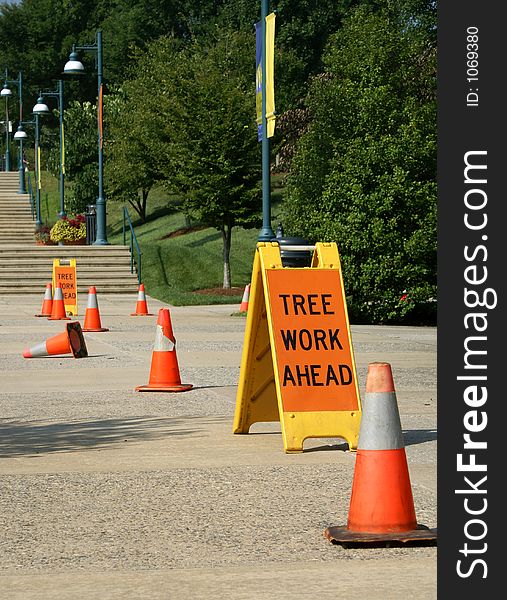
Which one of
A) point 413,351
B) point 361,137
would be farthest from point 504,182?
point 361,137

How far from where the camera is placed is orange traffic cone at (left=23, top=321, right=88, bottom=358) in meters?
17.2

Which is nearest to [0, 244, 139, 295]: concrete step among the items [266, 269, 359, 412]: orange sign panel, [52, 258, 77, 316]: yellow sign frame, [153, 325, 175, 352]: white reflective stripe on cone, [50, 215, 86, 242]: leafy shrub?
[50, 215, 86, 242]: leafy shrub

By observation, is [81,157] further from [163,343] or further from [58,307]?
[163,343]

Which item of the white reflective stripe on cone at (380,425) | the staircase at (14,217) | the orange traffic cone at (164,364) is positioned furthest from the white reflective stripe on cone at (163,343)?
the staircase at (14,217)

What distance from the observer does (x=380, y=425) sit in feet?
21.9

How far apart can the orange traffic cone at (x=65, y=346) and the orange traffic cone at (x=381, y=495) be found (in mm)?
10864

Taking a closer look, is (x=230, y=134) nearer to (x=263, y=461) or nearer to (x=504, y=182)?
(x=263, y=461)

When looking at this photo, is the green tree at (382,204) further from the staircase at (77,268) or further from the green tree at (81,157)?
the green tree at (81,157)

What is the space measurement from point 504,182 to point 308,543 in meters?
2.74

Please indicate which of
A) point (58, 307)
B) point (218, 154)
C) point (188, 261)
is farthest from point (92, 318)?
point (188, 261)

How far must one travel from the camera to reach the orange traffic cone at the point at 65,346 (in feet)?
56.5

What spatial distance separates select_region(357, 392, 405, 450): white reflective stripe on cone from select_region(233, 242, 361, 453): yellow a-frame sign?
103 inches

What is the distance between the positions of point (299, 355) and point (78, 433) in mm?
1983

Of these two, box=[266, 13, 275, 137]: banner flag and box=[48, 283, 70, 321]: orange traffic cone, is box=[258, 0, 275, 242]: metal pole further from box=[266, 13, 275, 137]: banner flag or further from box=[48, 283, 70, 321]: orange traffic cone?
box=[48, 283, 70, 321]: orange traffic cone
